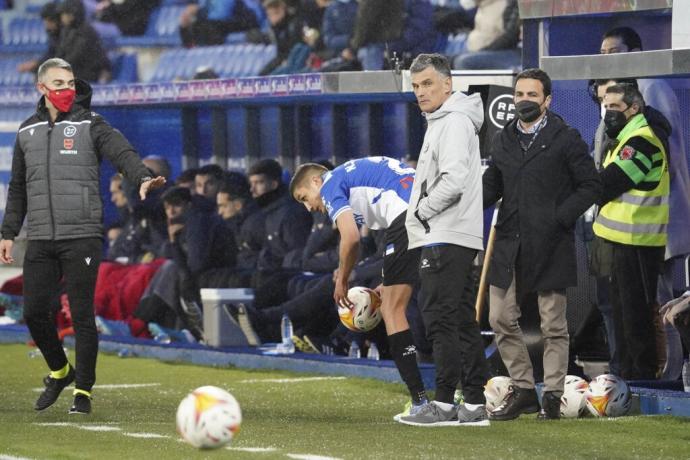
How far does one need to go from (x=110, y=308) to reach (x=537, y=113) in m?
6.93

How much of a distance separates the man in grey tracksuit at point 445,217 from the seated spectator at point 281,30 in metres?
8.49

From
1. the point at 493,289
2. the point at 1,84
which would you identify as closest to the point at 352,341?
the point at 493,289

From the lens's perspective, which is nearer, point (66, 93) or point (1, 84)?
point (66, 93)

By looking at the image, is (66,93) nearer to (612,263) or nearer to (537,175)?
(537,175)

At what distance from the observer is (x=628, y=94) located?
9938 mm

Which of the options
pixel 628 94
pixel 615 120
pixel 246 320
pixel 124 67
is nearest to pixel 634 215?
pixel 615 120

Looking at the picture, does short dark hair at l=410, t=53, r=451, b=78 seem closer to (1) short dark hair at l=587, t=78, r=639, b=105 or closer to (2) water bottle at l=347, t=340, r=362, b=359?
(1) short dark hair at l=587, t=78, r=639, b=105

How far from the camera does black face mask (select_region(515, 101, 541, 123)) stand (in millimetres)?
9070

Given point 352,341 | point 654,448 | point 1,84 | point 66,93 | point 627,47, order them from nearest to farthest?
point 654,448 → point 66,93 → point 627,47 → point 352,341 → point 1,84

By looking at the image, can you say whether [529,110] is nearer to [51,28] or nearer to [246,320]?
[246,320]

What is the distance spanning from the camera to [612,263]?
1009 cm

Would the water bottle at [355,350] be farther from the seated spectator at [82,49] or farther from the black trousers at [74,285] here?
the seated spectator at [82,49]

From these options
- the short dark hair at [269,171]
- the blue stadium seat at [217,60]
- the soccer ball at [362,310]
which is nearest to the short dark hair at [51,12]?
the blue stadium seat at [217,60]

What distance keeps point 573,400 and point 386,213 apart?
141cm
